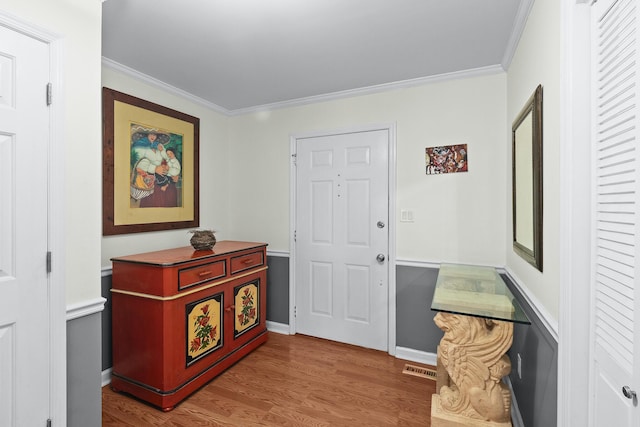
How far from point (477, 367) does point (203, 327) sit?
1.85m

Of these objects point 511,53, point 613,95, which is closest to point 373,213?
point 511,53

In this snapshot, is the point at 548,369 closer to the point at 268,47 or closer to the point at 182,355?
the point at 182,355

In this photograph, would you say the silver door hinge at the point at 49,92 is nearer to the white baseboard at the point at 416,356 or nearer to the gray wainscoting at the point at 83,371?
the gray wainscoting at the point at 83,371

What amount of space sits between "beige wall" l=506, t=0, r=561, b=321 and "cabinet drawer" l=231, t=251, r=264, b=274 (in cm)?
212

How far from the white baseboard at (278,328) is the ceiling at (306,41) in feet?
7.88

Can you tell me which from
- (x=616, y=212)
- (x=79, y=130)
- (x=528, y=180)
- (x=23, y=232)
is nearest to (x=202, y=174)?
(x=79, y=130)

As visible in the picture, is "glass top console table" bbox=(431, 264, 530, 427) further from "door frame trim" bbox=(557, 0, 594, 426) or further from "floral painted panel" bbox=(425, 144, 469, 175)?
"floral painted panel" bbox=(425, 144, 469, 175)

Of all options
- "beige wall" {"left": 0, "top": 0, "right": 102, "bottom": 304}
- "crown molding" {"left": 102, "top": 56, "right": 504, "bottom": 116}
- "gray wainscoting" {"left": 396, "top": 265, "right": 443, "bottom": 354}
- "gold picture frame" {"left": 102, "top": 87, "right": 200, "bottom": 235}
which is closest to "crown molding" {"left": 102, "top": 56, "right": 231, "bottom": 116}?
"crown molding" {"left": 102, "top": 56, "right": 504, "bottom": 116}

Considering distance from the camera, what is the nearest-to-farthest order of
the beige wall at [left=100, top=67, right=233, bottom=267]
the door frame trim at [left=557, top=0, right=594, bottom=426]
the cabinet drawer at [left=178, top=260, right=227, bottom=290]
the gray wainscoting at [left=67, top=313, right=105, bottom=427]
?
the door frame trim at [left=557, top=0, right=594, bottom=426] → the gray wainscoting at [left=67, top=313, right=105, bottom=427] → the cabinet drawer at [left=178, top=260, right=227, bottom=290] → the beige wall at [left=100, top=67, right=233, bottom=267]

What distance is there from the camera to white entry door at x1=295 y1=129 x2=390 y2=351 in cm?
294

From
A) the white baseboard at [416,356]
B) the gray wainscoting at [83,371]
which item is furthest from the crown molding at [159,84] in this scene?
the white baseboard at [416,356]

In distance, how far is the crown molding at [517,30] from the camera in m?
1.71

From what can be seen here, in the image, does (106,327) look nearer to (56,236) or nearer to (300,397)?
(56,236)

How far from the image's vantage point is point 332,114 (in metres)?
3.13
